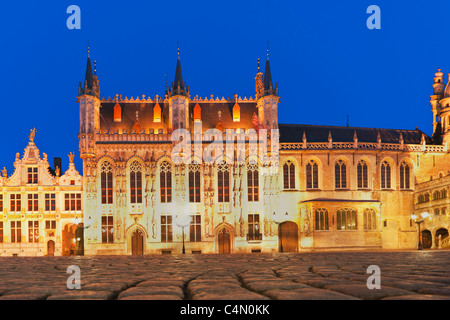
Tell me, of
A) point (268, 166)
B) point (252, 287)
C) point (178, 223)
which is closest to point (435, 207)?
point (268, 166)

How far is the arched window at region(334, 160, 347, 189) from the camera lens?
4666cm

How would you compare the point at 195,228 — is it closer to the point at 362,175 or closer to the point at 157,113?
the point at 157,113

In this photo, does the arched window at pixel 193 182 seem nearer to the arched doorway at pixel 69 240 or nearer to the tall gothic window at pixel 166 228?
the tall gothic window at pixel 166 228

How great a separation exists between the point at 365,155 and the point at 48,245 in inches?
1216

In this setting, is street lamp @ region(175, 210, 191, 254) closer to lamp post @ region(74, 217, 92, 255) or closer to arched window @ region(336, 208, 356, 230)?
lamp post @ region(74, 217, 92, 255)

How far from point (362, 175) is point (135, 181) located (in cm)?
2088

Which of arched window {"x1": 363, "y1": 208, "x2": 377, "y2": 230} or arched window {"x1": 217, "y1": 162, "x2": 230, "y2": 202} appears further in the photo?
arched window {"x1": 217, "y1": 162, "x2": 230, "y2": 202}

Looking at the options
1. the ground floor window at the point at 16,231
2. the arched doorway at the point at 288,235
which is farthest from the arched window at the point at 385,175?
the ground floor window at the point at 16,231

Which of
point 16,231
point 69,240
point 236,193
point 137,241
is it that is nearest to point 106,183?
point 137,241

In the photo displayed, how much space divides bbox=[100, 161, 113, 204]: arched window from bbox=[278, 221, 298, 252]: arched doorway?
15535 mm

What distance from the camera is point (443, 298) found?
480 centimetres

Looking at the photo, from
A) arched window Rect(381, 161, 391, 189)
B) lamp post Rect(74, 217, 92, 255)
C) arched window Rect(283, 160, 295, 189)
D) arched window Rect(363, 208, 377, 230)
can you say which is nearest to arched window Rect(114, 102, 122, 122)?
lamp post Rect(74, 217, 92, 255)
